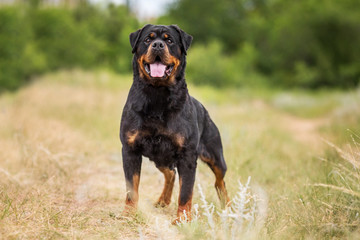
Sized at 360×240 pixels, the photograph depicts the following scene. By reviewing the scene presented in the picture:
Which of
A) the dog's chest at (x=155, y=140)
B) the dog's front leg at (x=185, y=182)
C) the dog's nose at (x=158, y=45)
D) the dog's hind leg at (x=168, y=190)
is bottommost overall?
the dog's hind leg at (x=168, y=190)

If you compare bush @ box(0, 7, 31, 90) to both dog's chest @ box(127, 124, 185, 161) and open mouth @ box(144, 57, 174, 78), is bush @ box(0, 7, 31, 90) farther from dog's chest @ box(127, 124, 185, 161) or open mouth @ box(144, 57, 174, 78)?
dog's chest @ box(127, 124, 185, 161)

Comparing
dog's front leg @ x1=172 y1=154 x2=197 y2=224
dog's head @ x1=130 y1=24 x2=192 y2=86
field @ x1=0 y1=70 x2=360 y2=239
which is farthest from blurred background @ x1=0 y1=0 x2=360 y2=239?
dog's head @ x1=130 y1=24 x2=192 y2=86

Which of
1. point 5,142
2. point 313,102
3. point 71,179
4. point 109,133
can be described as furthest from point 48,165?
point 313,102

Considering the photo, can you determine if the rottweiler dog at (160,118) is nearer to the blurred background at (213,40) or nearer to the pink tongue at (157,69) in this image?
the pink tongue at (157,69)

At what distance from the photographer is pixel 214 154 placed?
13.5ft

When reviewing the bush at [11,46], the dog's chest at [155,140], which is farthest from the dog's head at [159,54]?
the bush at [11,46]

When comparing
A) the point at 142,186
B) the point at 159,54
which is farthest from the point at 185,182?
the point at 142,186

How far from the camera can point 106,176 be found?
211 inches

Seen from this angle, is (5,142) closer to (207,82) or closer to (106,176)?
(106,176)

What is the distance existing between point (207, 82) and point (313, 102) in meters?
5.92

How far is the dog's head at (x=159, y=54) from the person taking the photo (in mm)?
3463

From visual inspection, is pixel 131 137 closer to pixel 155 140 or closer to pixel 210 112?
pixel 155 140

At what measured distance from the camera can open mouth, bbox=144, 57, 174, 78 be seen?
138 inches

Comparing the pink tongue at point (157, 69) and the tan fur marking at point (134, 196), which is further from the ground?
the pink tongue at point (157, 69)
